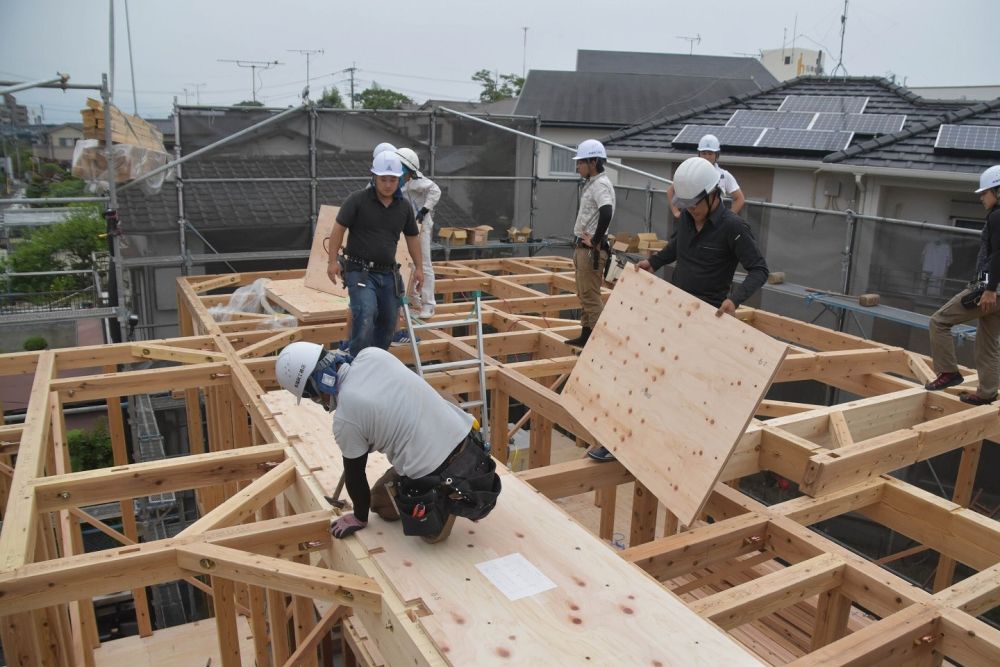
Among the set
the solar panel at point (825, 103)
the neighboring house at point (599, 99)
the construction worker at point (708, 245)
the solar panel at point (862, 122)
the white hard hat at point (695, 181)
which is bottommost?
the construction worker at point (708, 245)

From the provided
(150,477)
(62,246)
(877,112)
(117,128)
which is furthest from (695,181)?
(62,246)

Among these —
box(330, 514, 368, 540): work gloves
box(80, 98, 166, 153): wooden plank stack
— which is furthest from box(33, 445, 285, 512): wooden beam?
box(80, 98, 166, 153): wooden plank stack

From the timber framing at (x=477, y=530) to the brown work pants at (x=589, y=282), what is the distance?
0.37 m

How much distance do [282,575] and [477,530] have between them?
0.93m

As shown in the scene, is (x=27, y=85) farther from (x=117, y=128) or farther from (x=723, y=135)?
(x=723, y=135)

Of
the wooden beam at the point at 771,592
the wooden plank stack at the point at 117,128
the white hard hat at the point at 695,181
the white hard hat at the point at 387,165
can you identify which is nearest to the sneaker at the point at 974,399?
the wooden beam at the point at 771,592

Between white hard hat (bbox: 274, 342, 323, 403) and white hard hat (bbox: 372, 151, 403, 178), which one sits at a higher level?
white hard hat (bbox: 372, 151, 403, 178)

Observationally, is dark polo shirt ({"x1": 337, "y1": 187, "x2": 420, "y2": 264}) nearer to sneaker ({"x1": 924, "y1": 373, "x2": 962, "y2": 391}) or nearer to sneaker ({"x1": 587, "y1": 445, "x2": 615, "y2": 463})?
sneaker ({"x1": 587, "y1": 445, "x2": 615, "y2": 463})

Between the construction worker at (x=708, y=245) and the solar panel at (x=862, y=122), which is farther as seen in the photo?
the solar panel at (x=862, y=122)

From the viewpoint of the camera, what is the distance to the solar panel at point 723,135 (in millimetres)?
13242

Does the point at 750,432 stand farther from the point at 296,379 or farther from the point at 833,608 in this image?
the point at 296,379

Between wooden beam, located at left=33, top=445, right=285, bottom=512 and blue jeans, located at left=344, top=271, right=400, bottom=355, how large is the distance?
1.56m

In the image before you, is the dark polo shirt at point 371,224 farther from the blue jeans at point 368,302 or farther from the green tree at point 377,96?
the green tree at point 377,96

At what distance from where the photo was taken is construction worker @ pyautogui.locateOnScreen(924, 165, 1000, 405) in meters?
5.23
